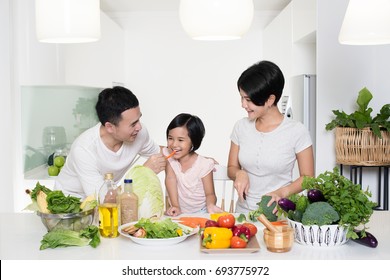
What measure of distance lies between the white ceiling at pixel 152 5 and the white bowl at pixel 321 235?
4.87 metres

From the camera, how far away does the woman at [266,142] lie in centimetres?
272

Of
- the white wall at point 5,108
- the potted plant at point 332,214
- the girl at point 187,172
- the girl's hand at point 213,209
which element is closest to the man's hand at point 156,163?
the girl at point 187,172

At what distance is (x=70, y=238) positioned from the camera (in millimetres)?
2041

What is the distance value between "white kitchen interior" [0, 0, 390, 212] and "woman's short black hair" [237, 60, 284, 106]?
142 centimetres

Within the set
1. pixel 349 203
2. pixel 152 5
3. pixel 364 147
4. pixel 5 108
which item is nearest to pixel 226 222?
pixel 349 203

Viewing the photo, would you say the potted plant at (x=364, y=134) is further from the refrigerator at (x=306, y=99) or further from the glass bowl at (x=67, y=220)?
the glass bowl at (x=67, y=220)

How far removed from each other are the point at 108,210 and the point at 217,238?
0.44 m

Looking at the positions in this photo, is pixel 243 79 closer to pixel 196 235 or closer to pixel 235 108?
pixel 196 235

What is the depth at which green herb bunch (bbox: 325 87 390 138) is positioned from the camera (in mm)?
3805

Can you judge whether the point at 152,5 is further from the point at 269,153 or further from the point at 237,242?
the point at 237,242

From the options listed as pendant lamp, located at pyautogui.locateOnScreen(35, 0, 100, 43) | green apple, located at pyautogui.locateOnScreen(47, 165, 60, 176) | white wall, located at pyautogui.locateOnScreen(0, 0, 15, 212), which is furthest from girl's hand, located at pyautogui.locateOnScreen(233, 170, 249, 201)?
green apple, located at pyautogui.locateOnScreen(47, 165, 60, 176)

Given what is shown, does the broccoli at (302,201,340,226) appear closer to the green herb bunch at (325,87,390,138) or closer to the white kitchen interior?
the green herb bunch at (325,87,390,138)

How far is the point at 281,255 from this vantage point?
195 cm

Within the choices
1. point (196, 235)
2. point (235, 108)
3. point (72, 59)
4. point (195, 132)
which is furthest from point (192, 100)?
point (196, 235)
